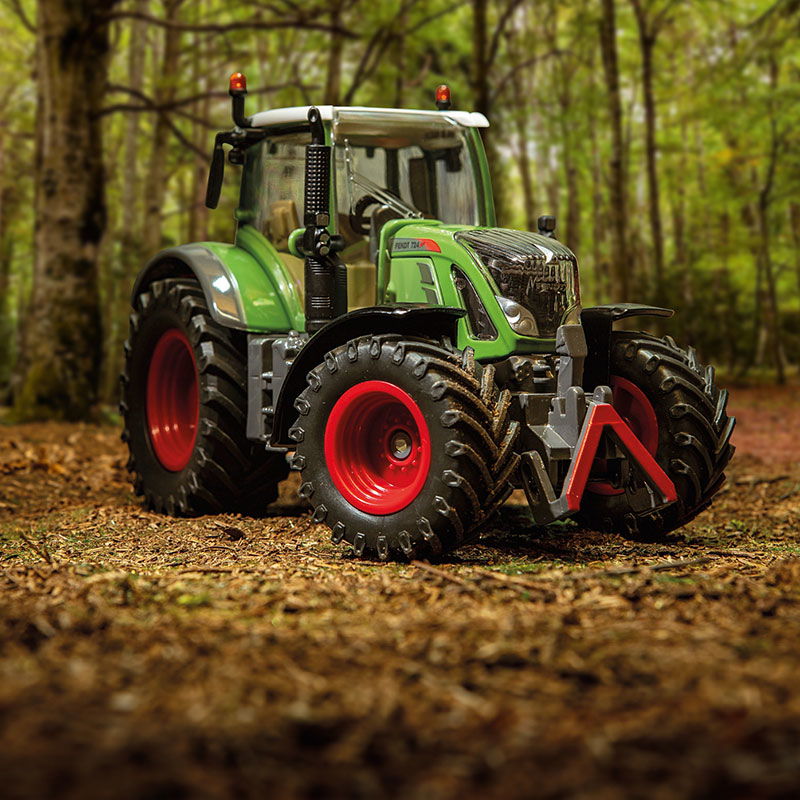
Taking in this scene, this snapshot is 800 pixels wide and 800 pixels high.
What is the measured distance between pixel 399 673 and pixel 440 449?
7.27 ft

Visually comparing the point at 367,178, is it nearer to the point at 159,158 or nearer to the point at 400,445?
the point at 400,445

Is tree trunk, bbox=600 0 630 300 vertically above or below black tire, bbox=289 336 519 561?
above

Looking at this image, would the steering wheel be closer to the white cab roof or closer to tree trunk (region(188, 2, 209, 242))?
the white cab roof

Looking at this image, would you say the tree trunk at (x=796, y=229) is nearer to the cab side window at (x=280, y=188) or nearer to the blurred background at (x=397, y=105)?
the blurred background at (x=397, y=105)

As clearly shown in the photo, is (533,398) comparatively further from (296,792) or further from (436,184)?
(296,792)

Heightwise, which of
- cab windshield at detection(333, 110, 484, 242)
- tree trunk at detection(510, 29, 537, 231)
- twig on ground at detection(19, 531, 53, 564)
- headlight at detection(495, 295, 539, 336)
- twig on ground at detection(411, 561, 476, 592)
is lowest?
twig on ground at detection(19, 531, 53, 564)

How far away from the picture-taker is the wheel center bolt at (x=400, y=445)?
6023 millimetres

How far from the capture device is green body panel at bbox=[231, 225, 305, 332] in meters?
7.27

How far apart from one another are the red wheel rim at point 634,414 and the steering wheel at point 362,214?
6.46 feet

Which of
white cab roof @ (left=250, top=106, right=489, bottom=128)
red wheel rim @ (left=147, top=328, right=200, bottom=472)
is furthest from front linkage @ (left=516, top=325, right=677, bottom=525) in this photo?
red wheel rim @ (left=147, top=328, right=200, bottom=472)

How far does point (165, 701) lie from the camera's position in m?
3.03

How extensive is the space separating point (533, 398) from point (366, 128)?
7.88ft

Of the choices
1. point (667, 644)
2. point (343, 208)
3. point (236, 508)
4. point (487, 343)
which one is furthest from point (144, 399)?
point (667, 644)

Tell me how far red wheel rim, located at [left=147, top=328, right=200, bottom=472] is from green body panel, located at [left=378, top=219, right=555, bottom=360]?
2.09m
